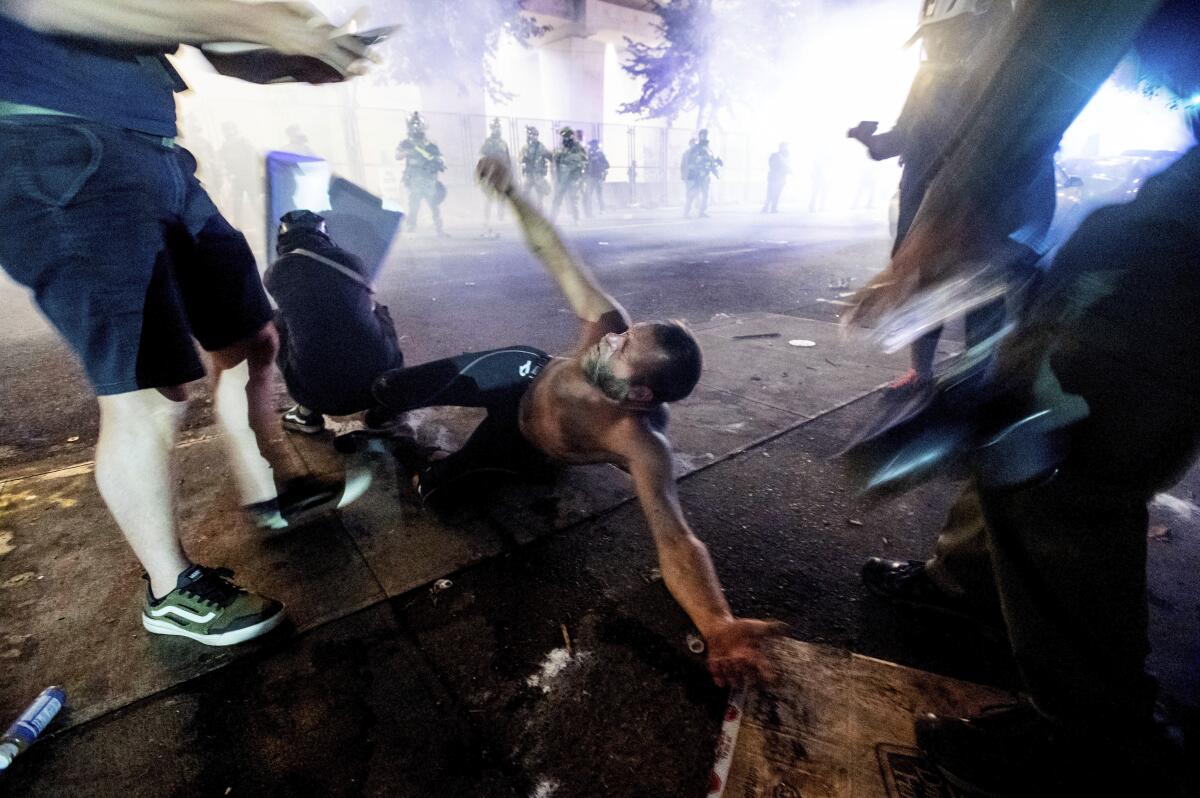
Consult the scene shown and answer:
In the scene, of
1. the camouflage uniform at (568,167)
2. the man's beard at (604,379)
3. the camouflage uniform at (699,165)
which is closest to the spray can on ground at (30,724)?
the man's beard at (604,379)

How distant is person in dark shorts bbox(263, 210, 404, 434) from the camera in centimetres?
212

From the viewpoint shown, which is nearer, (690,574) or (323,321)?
(690,574)

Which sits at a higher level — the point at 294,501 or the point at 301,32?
the point at 301,32

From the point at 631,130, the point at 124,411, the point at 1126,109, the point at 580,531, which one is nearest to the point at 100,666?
the point at 124,411

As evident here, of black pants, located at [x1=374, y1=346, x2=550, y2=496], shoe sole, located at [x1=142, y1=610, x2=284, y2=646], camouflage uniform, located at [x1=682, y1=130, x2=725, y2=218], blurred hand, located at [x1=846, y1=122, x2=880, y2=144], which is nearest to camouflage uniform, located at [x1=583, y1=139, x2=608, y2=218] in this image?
camouflage uniform, located at [x1=682, y1=130, x2=725, y2=218]

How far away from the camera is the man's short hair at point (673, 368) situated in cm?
176

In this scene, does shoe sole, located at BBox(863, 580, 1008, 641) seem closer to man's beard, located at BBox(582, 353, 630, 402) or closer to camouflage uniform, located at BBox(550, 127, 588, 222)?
man's beard, located at BBox(582, 353, 630, 402)

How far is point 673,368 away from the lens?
1.76 metres

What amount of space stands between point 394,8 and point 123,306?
714 inches

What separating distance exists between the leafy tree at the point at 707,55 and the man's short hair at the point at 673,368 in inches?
919

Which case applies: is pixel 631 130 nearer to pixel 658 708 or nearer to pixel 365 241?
pixel 365 241

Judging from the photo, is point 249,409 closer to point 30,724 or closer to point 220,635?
point 220,635

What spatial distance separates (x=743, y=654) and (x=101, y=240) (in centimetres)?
168

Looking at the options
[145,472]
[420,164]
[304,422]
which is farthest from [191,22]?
[420,164]
